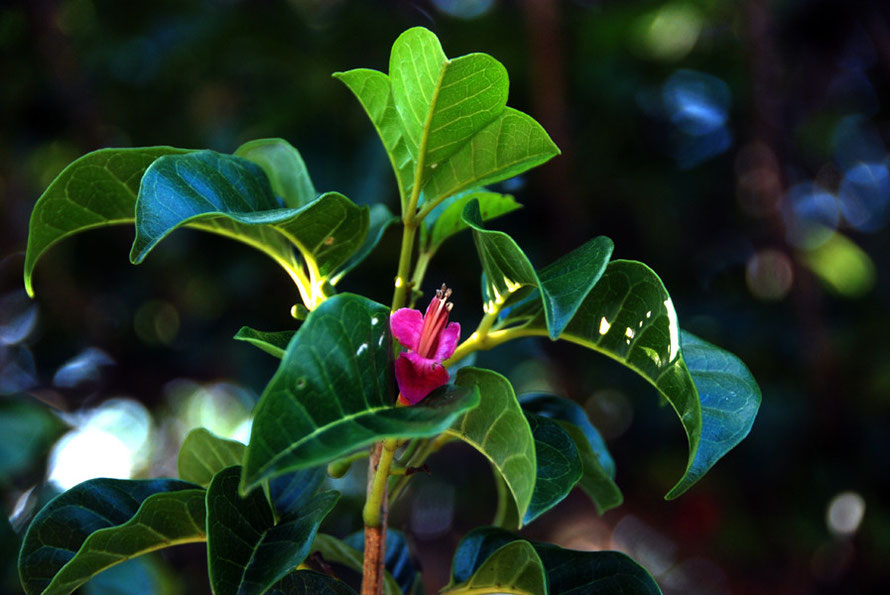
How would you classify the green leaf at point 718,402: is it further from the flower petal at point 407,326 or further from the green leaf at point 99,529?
the green leaf at point 99,529

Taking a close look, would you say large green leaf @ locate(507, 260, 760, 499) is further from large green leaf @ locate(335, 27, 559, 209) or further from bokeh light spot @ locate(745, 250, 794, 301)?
bokeh light spot @ locate(745, 250, 794, 301)

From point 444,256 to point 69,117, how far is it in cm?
103

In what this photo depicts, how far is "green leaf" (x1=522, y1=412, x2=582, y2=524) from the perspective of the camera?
0.51m

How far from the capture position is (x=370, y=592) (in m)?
0.62

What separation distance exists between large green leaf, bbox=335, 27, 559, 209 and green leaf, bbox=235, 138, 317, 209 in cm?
13

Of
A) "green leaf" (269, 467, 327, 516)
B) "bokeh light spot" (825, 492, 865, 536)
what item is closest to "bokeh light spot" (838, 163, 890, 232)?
"bokeh light spot" (825, 492, 865, 536)

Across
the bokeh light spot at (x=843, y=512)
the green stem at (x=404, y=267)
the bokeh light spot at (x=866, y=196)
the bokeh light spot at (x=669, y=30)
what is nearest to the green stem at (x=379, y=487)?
the green stem at (x=404, y=267)

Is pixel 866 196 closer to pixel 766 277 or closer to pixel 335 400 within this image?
pixel 766 277

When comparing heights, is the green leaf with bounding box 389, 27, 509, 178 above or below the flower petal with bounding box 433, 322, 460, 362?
above

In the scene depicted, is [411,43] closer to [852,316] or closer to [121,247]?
[121,247]

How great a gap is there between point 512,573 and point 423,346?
184mm

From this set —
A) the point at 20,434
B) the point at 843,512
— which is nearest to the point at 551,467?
the point at 20,434

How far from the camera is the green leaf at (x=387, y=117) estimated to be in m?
0.63

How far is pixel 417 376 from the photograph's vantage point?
0.56 metres
